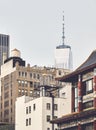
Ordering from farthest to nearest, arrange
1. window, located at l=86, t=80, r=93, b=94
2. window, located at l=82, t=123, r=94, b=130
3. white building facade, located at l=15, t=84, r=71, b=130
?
white building facade, located at l=15, t=84, r=71, b=130, window, located at l=86, t=80, r=93, b=94, window, located at l=82, t=123, r=94, b=130

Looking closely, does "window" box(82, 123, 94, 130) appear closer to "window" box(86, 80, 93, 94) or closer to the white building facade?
"window" box(86, 80, 93, 94)

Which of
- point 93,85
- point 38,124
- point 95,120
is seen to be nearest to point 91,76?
point 93,85

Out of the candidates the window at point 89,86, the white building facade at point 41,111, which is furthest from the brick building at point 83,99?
the white building facade at point 41,111

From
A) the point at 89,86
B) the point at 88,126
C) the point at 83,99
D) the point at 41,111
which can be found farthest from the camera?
the point at 41,111

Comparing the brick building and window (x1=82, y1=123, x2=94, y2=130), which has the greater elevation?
the brick building

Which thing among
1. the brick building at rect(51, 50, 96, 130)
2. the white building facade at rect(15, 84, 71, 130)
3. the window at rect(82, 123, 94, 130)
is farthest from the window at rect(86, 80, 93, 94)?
the white building facade at rect(15, 84, 71, 130)

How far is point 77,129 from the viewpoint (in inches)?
4124

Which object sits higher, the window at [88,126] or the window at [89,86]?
the window at [89,86]

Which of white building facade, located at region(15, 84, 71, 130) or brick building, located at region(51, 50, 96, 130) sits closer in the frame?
brick building, located at region(51, 50, 96, 130)

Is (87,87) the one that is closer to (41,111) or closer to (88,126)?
(88,126)

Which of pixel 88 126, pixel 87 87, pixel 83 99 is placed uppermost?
pixel 87 87

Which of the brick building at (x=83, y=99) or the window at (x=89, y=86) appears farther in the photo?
the window at (x=89, y=86)

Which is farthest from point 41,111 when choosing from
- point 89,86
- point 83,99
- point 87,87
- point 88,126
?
point 88,126

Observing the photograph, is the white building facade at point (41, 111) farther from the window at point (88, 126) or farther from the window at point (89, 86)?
the window at point (88, 126)
